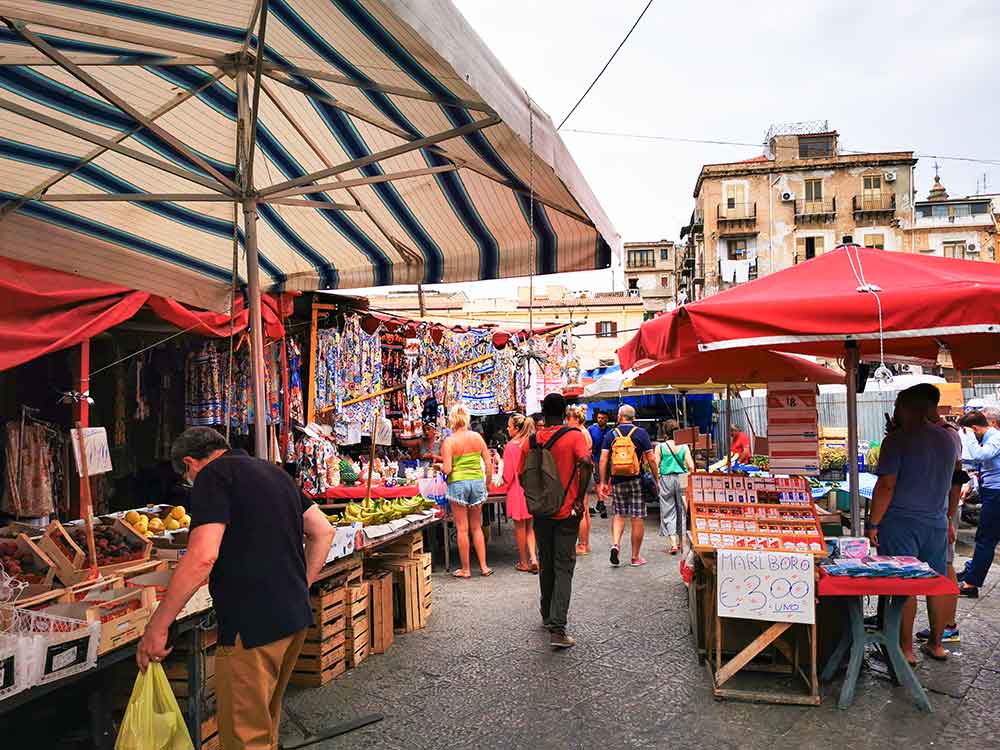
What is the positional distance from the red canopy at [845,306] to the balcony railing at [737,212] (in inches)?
1885

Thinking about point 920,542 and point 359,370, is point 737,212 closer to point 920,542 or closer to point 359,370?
point 359,370

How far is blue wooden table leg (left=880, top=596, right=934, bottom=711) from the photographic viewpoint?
4930 millimetres

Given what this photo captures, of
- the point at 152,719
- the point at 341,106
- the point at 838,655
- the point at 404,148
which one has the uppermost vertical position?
the point at 341,106

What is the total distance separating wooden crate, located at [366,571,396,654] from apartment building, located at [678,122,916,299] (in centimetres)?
4629

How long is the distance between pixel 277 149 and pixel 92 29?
1.87m

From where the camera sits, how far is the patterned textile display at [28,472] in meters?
6.02

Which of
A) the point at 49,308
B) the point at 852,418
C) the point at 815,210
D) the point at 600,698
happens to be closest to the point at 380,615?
the point at 600,698

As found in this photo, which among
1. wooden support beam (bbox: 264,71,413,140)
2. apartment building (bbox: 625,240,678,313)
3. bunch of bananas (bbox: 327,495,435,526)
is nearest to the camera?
wooden support beam (bbox: 264,71,413,140)

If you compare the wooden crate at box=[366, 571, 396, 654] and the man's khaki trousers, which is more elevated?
the man's khaki trousers

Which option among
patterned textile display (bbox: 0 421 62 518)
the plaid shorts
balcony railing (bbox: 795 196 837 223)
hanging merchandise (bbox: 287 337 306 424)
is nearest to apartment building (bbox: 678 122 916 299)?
balcony railing (bbox: 795 196 837 223)

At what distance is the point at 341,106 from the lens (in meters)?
3.96

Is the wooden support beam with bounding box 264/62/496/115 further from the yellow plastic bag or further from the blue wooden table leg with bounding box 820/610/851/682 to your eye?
the blue wooden table leg with bounding box 820/610/851/682

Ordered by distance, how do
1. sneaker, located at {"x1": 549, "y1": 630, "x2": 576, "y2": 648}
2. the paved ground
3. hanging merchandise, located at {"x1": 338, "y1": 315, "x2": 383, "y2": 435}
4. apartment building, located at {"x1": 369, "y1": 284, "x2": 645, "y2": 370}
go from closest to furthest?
1. the paved ground
2. sneaker, located at {"x1": 549, "y1": 630, "x2": 576, "y2": 648}
3. hanging merchandise, located at {"x1": 338, "y1": 315, "x2": 383, "y2": 435}
4. apartment building, located at {"x1": 369, "y1": 284, "x2": 645, "y2": 370}

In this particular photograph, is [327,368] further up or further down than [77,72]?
further down
